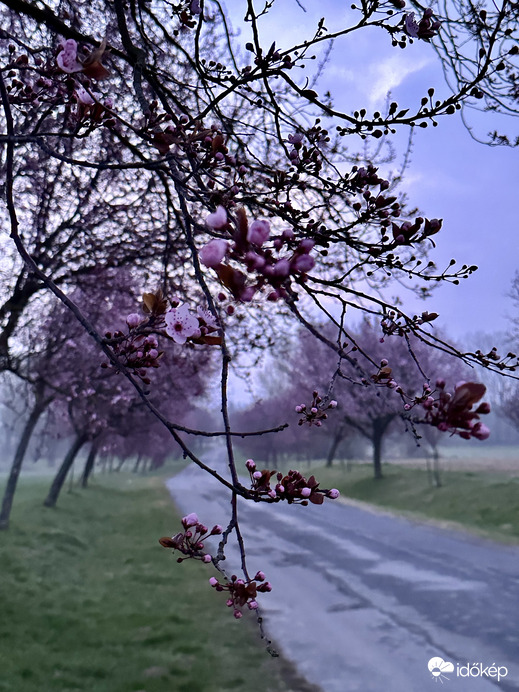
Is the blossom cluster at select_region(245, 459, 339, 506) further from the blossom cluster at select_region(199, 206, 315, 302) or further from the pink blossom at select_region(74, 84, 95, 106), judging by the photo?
the pink blossom at select_region(74, 84, 95, 106)

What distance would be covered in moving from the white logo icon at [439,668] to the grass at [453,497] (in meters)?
9.69

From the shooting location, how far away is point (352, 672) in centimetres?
741

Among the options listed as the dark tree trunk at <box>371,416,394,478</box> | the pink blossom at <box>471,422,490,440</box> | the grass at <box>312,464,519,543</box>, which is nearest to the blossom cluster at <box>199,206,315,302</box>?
the pink blossom at <box>471,422,490,440</box>

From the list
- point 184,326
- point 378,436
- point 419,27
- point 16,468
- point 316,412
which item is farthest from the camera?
point 378,436

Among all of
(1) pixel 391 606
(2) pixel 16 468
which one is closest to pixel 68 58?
(1) pixel 391 606

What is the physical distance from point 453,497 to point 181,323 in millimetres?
24637

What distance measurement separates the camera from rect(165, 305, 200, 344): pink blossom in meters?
2.01

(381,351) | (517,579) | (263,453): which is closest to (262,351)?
(517,579)

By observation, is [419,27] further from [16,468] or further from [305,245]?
[16,468]

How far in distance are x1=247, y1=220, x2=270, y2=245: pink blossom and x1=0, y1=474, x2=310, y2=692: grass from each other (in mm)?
6923

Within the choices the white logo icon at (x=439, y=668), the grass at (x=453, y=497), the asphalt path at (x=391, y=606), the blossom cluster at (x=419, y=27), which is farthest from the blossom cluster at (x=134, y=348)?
the grass at (x=453, y=497)

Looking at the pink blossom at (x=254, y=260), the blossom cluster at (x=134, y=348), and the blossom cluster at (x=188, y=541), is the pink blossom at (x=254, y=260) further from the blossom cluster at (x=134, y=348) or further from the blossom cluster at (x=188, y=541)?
the blossom cluster at (x=188, y=541)

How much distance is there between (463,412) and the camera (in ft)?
5.35

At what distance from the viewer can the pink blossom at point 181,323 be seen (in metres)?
2.01
